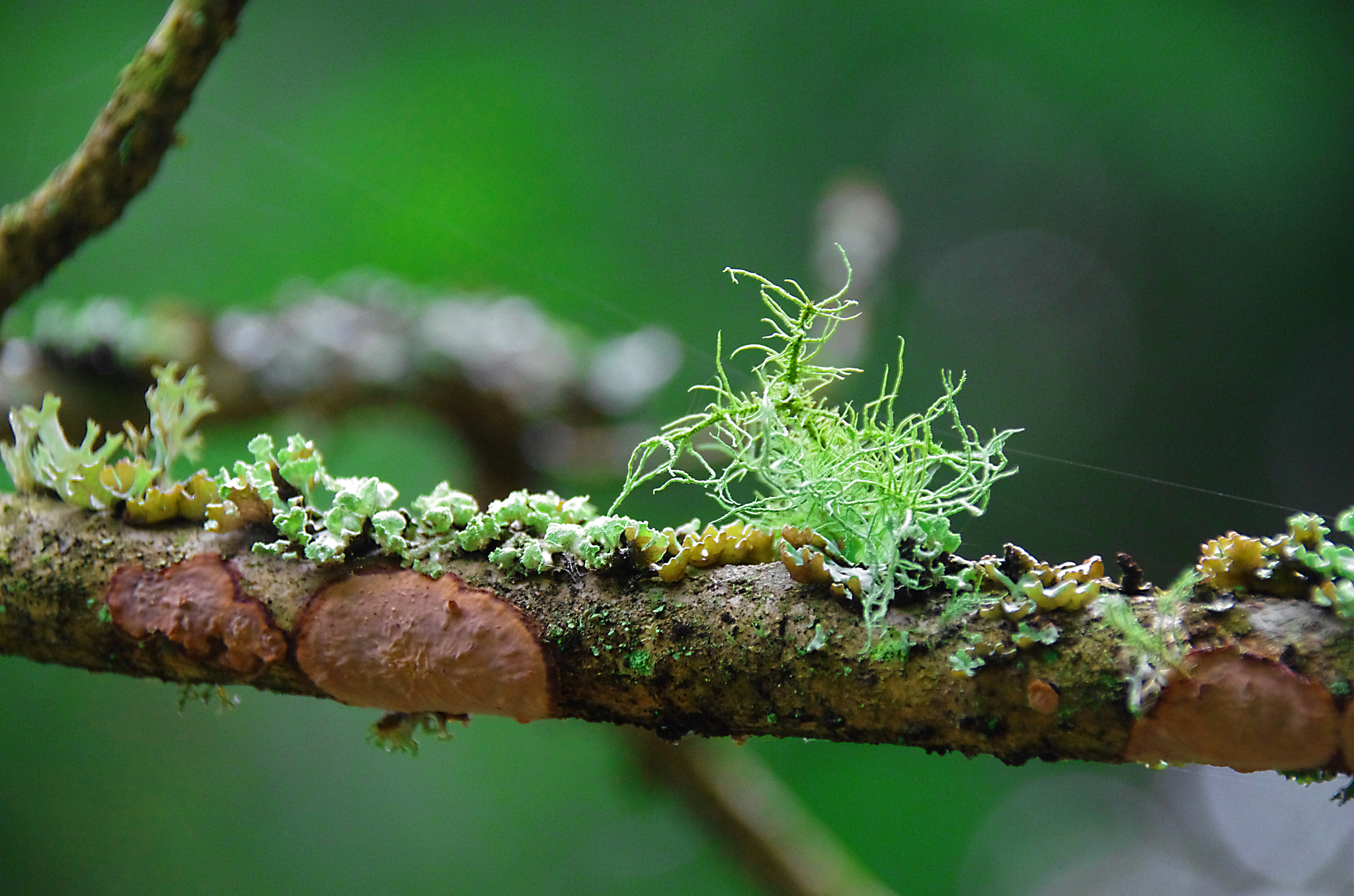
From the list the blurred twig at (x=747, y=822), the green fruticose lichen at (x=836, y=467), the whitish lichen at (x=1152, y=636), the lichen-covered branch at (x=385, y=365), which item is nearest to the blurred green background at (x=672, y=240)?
the lichen-covered branch at (x=385, y=365)

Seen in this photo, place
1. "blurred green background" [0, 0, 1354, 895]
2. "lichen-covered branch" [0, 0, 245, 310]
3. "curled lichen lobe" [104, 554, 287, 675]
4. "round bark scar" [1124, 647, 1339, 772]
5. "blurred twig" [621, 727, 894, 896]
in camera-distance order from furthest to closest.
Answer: "blurred green background" [0, 0, 1354, 895]
"blurred twig" [621, 727, 894, 896]
"lichen-covered branch" [0, 0, 245, 310]
"curled lichen lobe" [104, 554, 287, 675]
"round bark scar" [1124, 647, 1339, 772]

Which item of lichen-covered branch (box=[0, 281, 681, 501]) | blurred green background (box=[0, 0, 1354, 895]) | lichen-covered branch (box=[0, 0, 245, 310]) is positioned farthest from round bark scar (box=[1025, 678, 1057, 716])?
blurred green background (box=[0, 0, 1354, 895])

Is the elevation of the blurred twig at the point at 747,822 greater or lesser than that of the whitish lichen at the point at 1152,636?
lesser

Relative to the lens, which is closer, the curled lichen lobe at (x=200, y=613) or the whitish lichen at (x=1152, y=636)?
the whitish lichen at (x=1152, y=636)

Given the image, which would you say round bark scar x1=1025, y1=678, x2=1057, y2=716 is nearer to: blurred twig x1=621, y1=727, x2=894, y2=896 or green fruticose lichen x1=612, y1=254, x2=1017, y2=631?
green fruticose lichen x1=612, y1=254, x2=1017, y2=631

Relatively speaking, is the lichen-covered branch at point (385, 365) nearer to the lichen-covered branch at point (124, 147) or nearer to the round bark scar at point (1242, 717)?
the lichen-covered branch at point (124, 147)

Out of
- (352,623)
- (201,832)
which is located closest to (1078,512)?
(352,623)

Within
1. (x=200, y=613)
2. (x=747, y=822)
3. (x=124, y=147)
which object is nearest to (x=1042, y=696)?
(x=200, y=613)
